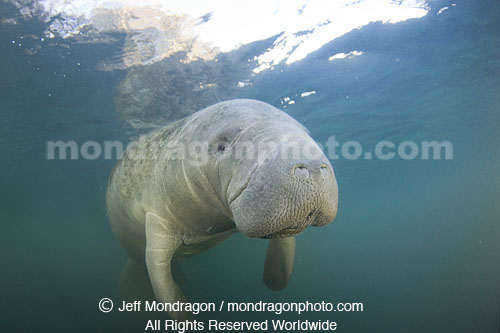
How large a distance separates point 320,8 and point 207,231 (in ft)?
20.6

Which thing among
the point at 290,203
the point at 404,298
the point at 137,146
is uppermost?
the point at 137,146

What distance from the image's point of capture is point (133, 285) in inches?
221

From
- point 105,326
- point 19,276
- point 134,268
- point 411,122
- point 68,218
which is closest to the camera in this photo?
point 134,268

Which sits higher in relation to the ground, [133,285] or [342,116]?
[342,116]

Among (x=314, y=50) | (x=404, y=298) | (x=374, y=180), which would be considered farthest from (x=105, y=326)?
(x=374, y=180)

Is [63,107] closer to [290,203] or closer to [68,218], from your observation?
[290,203]

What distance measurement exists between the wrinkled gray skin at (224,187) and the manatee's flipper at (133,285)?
1367 millimetres

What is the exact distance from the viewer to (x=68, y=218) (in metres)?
32.4

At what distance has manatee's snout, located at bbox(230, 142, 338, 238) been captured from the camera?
1520 millimetres

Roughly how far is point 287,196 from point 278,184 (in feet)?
0.26

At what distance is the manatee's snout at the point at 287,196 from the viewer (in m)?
1.52

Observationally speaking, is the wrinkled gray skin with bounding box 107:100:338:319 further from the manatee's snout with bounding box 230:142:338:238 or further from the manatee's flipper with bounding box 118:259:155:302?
the manatee's flipper with bounding box 118:259:155:302

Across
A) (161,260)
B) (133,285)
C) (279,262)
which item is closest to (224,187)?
(161,260)

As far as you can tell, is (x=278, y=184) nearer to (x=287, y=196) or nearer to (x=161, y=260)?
(x=287, y=196)
